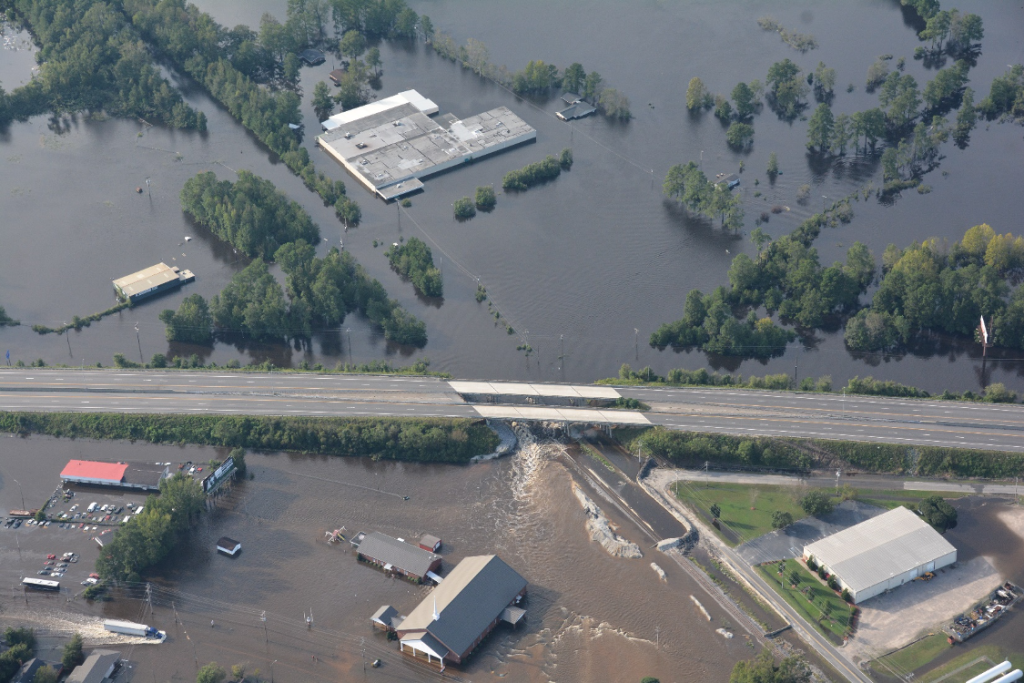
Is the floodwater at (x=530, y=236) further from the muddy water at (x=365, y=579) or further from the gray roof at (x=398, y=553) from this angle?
the gray roof at (x=398, y=553)

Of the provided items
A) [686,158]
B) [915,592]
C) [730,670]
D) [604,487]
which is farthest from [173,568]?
[686,158]

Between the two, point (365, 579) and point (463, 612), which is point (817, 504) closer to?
point (463, 612)

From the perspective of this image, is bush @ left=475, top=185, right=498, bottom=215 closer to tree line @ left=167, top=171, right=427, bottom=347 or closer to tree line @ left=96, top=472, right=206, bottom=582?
tree line @ left=167, top=171, right=427, bottom=347

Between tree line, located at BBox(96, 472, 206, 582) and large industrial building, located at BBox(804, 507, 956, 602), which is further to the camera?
tree line, located at BBox(96, 472, 206, 582)

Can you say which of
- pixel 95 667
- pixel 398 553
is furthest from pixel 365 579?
pixel 95 667

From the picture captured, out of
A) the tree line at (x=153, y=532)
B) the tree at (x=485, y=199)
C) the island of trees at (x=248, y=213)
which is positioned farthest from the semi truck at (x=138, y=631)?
the tree at (x=485, y=199)

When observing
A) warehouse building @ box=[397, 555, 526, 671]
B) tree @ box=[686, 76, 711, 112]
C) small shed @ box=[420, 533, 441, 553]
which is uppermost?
tree @ box=[686, 76, 711, 112]

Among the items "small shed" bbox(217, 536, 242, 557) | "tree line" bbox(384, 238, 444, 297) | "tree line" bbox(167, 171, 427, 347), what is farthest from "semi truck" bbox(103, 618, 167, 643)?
"tree line" bbox(384, 238, 444, 297)
